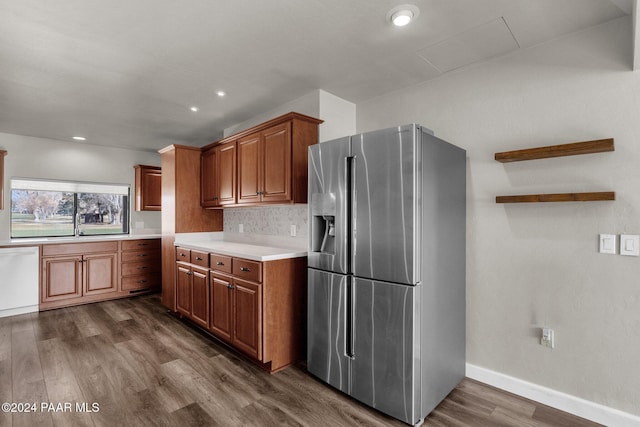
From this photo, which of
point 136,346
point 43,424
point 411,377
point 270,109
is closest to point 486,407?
point 411,377

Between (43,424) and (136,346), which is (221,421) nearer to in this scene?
(43,424)

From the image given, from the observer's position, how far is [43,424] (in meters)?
1.97

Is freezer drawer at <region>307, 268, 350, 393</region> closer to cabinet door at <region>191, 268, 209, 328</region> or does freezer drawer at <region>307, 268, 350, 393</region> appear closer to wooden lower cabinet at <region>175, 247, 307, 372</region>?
wooden lower cabinet at <region>175, 247, 307, 372</region>

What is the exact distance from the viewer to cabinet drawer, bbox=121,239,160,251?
4887 mm

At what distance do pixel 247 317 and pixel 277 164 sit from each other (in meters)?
1.41

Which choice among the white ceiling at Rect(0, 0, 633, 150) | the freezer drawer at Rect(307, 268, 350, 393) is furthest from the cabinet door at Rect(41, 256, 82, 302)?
the freezer drawer at Rect(307, 268, 350, 393)

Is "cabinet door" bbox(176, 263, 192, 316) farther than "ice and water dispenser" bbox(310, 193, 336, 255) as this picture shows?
Yes

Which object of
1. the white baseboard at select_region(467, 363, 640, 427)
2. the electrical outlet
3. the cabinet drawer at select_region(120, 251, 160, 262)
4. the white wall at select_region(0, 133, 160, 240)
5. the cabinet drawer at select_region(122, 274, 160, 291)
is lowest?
the white baseboard at select_region(467, 363, 640, 427)

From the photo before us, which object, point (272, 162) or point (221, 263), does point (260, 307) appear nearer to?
point (221, 263)

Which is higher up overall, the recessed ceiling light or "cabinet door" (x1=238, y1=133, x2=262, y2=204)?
the recessed ceiling light

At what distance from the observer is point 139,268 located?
16.5 feet

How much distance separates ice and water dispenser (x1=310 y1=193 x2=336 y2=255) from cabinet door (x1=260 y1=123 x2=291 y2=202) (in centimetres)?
51

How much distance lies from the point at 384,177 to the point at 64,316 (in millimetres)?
4416

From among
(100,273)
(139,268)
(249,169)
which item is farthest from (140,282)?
(249,169)
